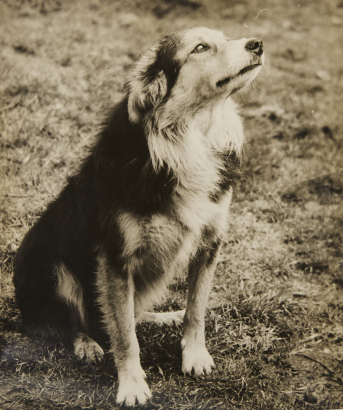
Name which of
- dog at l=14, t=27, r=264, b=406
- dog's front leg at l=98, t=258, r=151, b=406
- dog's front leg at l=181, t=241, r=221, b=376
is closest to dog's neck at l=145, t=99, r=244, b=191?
dog at l=14, t=27, r=264, b=406

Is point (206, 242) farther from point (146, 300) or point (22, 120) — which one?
point (22, 120)

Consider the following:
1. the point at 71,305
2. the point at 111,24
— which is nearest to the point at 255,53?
the point at 111,24

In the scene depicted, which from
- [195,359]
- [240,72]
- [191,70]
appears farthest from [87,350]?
[240,72]

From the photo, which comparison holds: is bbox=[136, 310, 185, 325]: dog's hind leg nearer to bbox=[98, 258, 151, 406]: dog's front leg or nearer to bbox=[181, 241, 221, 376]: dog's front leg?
bbox=[181, 241, 221, 376]: dog's front leg

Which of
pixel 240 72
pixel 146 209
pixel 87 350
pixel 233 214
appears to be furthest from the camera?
pixel 233 214

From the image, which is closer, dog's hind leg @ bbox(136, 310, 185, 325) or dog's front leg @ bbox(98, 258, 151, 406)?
dog's front leg @ bbox(98, 258, 151, 406)

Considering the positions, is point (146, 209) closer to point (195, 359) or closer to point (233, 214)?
point (195, 359)

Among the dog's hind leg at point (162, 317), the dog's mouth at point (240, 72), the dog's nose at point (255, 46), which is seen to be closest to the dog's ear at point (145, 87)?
the dog's mouth at point (240, 72)
